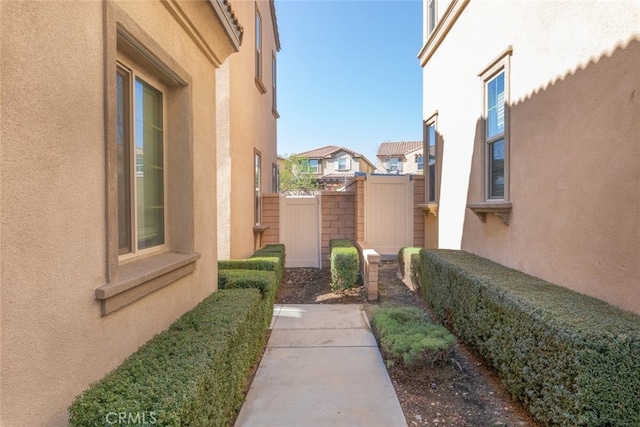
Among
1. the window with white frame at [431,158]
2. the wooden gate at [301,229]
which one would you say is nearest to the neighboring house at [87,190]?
the window with white frame at [431,158]

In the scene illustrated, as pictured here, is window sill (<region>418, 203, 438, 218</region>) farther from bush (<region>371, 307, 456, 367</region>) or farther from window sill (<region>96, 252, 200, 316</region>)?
window sill (<region>96, 252, 200, 316</region>)

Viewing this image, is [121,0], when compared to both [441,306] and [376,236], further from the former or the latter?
[376,236]

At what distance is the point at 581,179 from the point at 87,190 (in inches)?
163

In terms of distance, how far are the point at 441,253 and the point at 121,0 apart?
18.4ft

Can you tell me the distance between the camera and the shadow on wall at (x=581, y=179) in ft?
9.87

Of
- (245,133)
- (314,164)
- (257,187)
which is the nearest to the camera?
(245,133)

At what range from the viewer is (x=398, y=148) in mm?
50656

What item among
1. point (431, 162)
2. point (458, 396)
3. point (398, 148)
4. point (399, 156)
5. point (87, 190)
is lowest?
point (458, 396)

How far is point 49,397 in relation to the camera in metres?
1.83

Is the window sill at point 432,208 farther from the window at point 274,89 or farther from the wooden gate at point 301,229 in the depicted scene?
the window at point 274,89

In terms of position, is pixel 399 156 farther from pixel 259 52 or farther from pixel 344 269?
pixel 344 269

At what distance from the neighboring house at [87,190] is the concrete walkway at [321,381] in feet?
3.97

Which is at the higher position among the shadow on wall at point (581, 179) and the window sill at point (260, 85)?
the window sill at point (260, 85)

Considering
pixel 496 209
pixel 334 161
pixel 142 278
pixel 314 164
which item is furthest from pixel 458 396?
pixel 314 164
